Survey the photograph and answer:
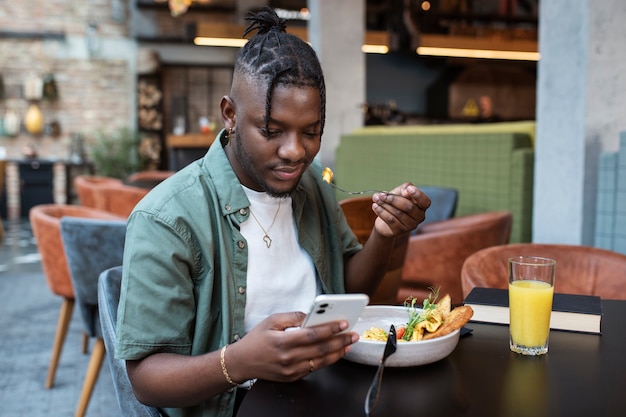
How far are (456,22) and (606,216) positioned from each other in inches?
317

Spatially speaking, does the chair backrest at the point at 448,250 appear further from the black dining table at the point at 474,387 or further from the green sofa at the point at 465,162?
the black dining table at the point at 474,387

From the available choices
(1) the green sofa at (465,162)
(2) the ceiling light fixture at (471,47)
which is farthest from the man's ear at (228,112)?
(2) the ceiling light fixture at (471,47)

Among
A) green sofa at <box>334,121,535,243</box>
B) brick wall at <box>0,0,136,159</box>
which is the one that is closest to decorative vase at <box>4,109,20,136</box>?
brick wall at <box>0,0,136,159</box>

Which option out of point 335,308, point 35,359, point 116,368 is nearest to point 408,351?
point 335,308

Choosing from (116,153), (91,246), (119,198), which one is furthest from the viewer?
(116,153)

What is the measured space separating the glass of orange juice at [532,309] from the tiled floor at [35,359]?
6.63ft

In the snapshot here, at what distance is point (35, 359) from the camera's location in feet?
10.8

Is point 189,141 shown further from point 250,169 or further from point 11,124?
point 250,169

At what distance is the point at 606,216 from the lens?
2588 millimetres

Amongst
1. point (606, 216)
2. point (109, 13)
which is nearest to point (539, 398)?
point (606, 216)

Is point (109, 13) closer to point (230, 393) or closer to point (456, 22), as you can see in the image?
point (456, 22)

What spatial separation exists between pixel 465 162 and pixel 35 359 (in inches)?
107

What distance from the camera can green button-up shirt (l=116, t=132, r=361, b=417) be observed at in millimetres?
1022

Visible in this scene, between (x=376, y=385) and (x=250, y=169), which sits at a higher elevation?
(x=250, y=169)
